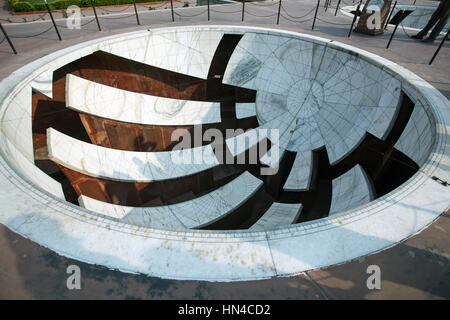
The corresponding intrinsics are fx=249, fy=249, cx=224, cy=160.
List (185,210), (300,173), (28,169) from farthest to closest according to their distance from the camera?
(300,173), (185,210), (28,169)

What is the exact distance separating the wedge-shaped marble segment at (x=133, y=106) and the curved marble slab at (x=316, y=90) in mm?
2251

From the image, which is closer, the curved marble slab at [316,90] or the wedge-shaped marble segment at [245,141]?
the curved marble slab at [316,90]

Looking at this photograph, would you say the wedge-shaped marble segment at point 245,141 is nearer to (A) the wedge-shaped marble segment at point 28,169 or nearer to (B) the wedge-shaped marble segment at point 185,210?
(B) the wedge-shaped marble segment at point 185,210

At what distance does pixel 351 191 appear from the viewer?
7605 millimetres

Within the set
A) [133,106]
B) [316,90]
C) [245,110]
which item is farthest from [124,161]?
[316,90]

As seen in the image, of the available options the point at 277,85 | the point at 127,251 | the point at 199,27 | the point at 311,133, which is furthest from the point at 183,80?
the point at 127,251

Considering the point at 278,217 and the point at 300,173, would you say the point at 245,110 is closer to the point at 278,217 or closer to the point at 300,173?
the point at 300,173

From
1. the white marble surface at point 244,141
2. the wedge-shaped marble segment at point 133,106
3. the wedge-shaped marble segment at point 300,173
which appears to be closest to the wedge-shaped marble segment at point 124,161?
the white marble surface at point 244,141

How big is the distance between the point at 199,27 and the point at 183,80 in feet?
9.67

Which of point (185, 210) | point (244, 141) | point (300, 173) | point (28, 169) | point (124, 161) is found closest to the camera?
point (28, 169)

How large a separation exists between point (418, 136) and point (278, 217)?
4.94 metres

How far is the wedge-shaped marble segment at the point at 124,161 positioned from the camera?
9.27m

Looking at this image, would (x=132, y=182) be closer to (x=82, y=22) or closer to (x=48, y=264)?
(x=48, y=264)

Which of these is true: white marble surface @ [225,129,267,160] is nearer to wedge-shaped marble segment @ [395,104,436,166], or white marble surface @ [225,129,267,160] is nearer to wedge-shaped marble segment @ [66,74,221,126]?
wedge-shaped marble segment @ [66,74,221,126]
